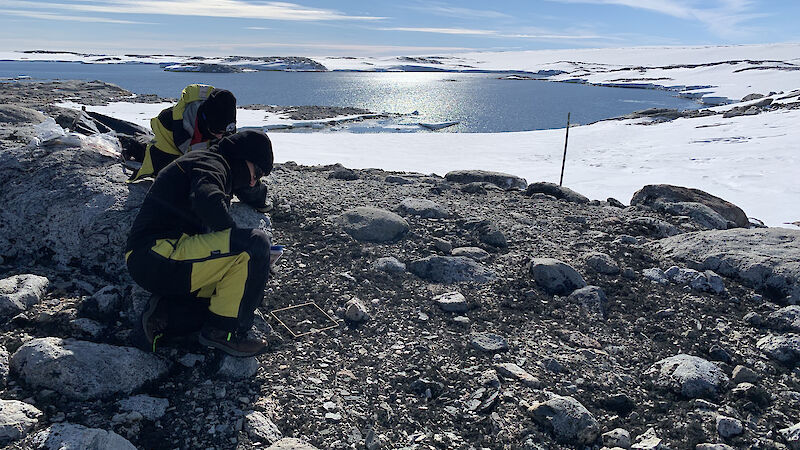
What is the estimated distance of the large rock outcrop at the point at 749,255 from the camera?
16.7ft

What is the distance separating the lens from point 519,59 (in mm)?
175125

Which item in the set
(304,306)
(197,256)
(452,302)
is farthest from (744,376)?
(197,256)

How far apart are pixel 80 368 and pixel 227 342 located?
2.72 feet

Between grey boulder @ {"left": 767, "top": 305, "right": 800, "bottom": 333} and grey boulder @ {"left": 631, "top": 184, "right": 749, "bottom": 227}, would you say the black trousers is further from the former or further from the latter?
grey boulder @ {"left": 631, "top": 184, "right": 749, "bottom": 227}

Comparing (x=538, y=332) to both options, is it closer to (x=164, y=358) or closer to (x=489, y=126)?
(x=164, y=358)

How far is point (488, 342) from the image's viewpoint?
4.12 meters

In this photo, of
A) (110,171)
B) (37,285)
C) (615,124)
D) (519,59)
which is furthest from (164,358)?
(519,59)

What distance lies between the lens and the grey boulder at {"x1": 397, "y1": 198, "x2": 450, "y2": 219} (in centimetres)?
632

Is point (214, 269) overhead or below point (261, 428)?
overhead

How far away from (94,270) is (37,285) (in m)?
0.48

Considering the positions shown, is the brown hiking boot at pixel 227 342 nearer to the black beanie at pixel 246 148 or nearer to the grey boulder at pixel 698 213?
the black beanie at pixel 246 148

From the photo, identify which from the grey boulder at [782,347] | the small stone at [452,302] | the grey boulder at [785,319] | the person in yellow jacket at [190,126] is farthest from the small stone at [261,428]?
the grey boulder at [785,319]

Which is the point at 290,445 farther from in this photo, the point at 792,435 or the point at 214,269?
the point at 792,435

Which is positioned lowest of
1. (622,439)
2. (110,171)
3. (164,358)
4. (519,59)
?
(622,439)
